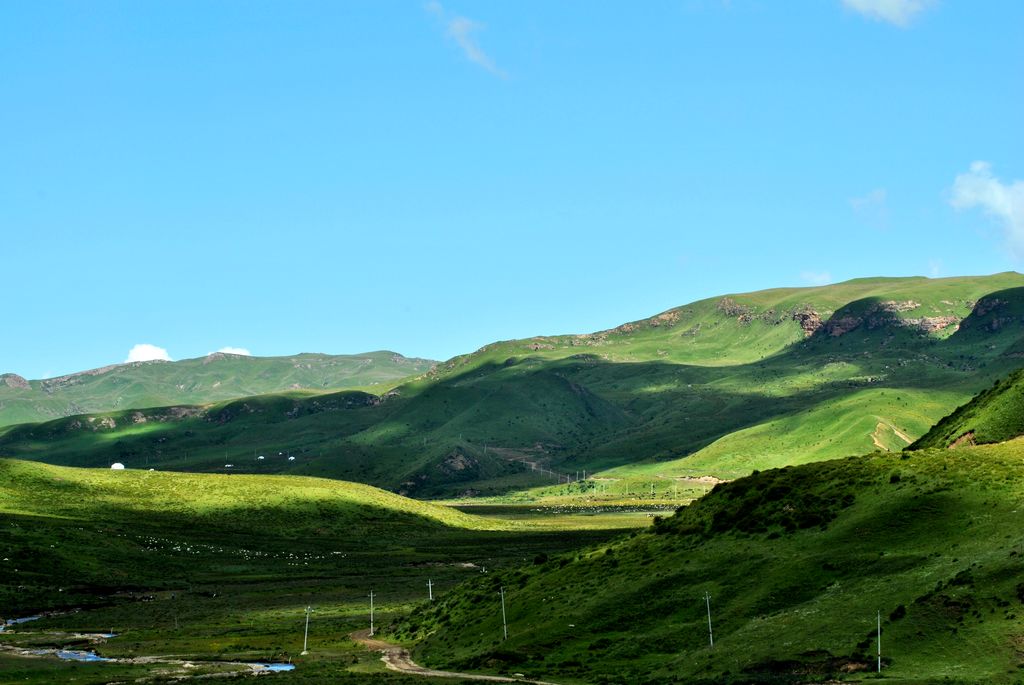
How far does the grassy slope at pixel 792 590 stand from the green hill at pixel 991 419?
100 ft

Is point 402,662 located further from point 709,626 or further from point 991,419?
point 991,419

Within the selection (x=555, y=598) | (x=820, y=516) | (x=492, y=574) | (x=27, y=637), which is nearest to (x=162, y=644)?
(x=27, y=637)

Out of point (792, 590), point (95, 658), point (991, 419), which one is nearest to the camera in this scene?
point (792, 590)

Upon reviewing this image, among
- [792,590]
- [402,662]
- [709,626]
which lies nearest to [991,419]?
[792,590]

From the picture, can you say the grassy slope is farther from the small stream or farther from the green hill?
the green hill

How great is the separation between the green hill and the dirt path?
75.0 meters

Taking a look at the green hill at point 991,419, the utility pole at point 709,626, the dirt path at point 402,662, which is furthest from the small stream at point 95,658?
the green hill at point 991,419

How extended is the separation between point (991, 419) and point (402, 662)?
81.7 m

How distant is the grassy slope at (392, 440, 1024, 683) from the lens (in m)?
72.4

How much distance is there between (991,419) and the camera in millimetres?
140375

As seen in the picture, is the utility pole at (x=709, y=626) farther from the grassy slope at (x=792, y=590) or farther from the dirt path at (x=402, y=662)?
the dirt path at (x=402, y=662)

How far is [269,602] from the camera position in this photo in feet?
513

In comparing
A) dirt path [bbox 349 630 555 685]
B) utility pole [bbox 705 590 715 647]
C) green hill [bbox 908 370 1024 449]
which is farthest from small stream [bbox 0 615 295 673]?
green hill [bbox 908 370 1024 449]

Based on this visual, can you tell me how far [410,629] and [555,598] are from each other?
62.2 feet
